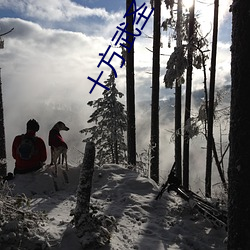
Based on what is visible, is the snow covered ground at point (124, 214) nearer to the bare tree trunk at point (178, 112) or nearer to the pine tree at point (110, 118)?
the bare tree trunk at point (178, 112)

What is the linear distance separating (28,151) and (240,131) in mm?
6549

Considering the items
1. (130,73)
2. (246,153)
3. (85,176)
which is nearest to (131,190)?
(85,176)

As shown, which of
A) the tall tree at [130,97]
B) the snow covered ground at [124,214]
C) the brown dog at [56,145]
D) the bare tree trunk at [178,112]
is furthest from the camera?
the bare tree trunk at [178,112]

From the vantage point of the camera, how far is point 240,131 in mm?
4711

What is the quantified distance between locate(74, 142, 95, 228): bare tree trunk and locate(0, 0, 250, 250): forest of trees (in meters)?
2.49

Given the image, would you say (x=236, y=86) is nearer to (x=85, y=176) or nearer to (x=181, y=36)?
(x=85, y=176)

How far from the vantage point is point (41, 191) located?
8844 millimetres

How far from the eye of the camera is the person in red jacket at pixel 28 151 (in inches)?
368

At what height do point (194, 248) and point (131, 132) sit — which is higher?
point (131, 132)

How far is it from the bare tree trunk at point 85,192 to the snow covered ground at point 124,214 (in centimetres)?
31

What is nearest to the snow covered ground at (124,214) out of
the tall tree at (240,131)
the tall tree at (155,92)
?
the tall tree at (240,131)

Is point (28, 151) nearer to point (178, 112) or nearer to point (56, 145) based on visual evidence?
point (56, 145)

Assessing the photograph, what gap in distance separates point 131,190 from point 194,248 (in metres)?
2.99

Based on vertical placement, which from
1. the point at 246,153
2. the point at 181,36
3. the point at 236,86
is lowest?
the point at 246,153
